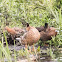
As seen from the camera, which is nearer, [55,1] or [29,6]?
[55,1]

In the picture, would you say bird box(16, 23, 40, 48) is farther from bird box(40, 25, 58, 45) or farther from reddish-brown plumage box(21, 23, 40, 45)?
bird box(40, 25, 58, 45)

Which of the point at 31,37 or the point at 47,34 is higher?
the point at 31,37

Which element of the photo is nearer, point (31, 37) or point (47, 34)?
point (31, 37)

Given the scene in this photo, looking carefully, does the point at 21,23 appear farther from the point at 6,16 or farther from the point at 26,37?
the point at 26,37

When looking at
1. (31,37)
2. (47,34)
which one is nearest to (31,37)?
(31,37)

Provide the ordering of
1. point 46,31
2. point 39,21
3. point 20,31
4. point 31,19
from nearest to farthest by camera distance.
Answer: point 46,31 → point 20,31 → point 39,21 → point 31,19

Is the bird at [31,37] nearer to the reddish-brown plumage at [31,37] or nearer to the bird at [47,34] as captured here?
the reddish-brown plumage at [31,37]

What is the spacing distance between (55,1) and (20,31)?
162 centimetres

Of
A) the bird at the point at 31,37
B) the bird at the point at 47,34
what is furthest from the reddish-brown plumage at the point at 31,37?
the bird at the point at 47,34

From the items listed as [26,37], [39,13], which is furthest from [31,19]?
[26,37]

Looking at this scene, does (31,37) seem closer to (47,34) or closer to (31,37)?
(31,37)

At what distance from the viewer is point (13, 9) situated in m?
7.72

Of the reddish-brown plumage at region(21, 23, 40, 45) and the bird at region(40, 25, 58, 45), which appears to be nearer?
the reddish-brown plumage at region(21, 23, 40, 45)

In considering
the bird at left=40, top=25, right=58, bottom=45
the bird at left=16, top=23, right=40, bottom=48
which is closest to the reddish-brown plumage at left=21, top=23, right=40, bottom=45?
the bird at left=16, top=23, right=40, bottom=48
